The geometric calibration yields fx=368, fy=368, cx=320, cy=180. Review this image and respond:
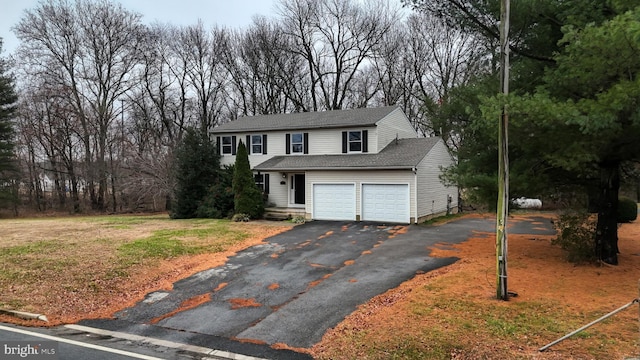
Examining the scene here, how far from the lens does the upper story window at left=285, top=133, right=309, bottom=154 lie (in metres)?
22.1

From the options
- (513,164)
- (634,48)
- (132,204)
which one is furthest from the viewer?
(132,204)

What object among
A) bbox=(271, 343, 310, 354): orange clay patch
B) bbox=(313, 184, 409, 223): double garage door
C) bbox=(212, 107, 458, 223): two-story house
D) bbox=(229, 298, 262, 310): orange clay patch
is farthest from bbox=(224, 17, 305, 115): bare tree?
bbox=(271, 343, 310, 354): orange clay patch

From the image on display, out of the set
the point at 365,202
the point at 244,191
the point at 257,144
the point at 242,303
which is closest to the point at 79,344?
the point at 242,303

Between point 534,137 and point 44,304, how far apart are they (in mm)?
10885

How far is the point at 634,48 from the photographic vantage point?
627 cm

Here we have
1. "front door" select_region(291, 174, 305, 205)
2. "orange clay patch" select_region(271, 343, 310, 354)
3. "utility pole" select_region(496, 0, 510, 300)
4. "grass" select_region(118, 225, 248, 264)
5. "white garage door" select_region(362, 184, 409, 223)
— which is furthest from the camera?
"front door" select_region(291, 174, 305, 205)

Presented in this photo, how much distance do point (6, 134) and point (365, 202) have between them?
28596 mm

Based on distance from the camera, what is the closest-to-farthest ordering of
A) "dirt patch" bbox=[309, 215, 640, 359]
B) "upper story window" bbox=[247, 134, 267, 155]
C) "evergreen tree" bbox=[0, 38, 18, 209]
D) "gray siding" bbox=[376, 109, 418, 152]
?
"dirt patch" bbox=[309, 215, 640, 359]
"gray siding" bbox=[376, 109, 418, 152]
"upper story window" bbox=[247, 134, 267, 155]
"evergreen tree" bbox=[0, 38, 18, 209]

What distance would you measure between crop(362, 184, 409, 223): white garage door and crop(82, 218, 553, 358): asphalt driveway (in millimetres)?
3070

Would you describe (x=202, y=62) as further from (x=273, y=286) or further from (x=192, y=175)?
(x=273, y=286)

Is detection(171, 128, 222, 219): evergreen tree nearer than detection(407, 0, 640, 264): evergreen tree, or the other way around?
detection(407, 0, 640, 264): evergreen tree

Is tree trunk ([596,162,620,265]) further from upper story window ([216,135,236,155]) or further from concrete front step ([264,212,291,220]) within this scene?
upper story window ([216,135,236,155])

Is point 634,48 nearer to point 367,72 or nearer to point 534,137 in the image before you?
point 534,137

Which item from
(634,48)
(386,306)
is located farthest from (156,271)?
(634,48)
